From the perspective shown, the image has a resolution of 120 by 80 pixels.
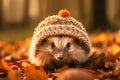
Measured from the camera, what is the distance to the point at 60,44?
19.3ft

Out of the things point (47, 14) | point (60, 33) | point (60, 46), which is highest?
point (47, 14)

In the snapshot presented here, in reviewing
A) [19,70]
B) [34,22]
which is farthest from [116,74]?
[34,22]

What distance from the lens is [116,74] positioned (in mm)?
5379

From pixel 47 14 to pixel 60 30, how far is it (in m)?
17.5

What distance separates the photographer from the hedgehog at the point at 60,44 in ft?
19.4

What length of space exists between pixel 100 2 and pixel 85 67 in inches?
473

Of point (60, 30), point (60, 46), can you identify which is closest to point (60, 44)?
point (60, 46)

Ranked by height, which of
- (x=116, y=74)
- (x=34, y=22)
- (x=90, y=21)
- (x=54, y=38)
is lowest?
(x=116, y=74)

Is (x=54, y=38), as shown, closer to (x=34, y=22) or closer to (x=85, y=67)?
(x=85, y=67)

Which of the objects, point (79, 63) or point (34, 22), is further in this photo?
point (34, 22)

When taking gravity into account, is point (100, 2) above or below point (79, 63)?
above

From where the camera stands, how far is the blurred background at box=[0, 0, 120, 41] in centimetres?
1800

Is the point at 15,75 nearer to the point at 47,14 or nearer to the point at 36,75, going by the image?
→ the point at 36,75

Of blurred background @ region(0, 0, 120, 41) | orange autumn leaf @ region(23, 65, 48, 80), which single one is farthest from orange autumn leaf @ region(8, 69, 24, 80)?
blurred background @ region(0, 0, 120, 41)
